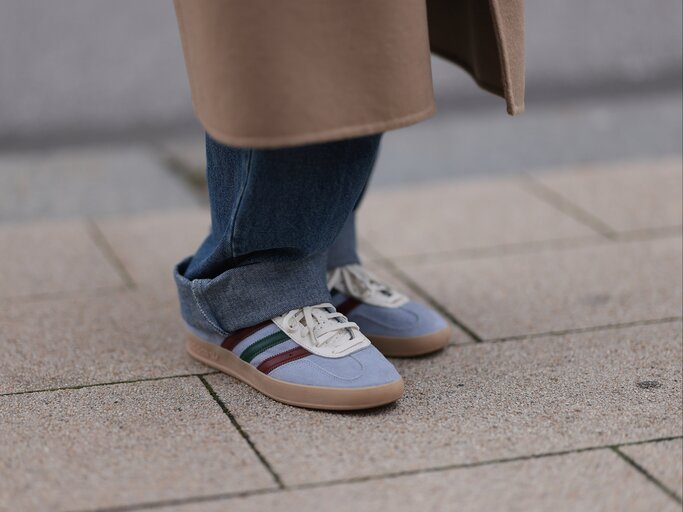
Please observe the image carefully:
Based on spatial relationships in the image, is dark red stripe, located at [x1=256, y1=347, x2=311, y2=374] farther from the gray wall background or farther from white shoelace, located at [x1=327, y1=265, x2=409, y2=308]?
the gray wall background

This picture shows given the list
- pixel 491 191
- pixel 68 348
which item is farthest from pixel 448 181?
pixel 68 348

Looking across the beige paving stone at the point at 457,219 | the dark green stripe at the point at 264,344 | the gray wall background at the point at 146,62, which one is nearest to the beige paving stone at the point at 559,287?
the beige paving stone at the point at 457,219

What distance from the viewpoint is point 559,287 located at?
2.81 metres

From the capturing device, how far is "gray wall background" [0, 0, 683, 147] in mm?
4445

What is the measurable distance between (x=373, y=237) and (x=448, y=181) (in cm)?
70

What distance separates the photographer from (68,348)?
8.00ft

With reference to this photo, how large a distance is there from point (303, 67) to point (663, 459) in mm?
913

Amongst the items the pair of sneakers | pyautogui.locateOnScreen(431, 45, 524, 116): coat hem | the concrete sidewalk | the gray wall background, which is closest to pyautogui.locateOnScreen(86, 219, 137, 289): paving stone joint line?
the concrete sidewalk

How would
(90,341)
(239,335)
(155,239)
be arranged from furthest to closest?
(155,239), (90,341), (239,335)

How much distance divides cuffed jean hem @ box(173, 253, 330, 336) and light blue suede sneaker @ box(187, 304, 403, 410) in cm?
2

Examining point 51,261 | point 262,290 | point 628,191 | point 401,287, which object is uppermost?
point 262,290

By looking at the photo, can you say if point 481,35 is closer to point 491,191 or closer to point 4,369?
point 4,369

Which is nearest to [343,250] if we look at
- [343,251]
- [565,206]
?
[343,251]

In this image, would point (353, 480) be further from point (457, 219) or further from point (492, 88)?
point (457, 219)
